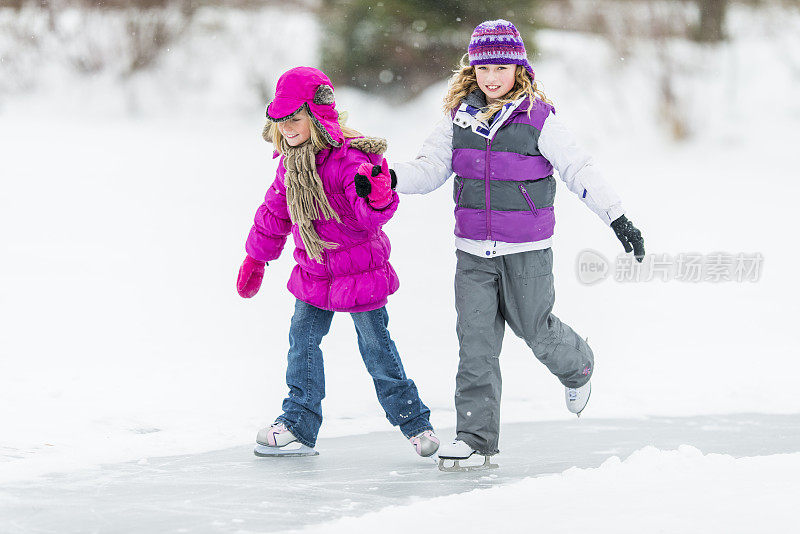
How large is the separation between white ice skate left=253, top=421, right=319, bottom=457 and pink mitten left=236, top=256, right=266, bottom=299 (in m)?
0.55

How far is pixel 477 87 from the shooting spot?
4.18 m

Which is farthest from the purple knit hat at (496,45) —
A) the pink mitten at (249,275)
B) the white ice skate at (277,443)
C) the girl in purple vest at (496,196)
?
the white ice skate at (277,443)

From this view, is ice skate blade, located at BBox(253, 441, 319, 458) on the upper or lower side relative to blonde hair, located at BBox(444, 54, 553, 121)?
lower

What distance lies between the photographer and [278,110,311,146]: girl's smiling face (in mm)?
4027

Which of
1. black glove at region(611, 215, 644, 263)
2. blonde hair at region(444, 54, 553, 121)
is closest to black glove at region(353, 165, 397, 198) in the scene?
blonde hair at region(444, 54, 553, 121)

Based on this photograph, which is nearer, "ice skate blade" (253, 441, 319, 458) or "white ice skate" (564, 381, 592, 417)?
"ice skate blade" (253, 441, 319, 458)

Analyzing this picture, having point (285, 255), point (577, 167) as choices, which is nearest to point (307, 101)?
point (577, 167)

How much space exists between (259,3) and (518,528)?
37.9 feet

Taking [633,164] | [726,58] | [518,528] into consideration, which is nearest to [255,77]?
[633,164]

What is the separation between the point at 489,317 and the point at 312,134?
932 mm

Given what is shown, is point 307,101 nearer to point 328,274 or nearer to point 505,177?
point 328,274

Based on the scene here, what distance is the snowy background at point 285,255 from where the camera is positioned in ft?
16.3

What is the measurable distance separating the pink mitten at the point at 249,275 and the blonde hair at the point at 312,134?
498 millimetres

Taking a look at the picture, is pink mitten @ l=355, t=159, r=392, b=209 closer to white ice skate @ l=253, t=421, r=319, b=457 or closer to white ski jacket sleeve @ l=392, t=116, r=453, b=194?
white ski jacket sleeve @ l=392, t=116, r=453, b=194
